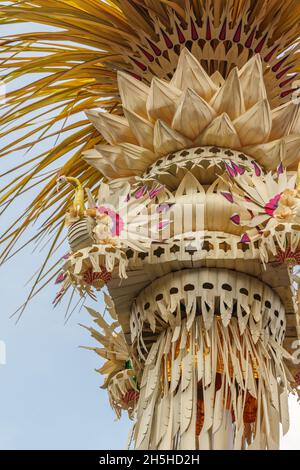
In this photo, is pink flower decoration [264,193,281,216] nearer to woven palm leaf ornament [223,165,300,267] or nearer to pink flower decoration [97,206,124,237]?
woven palm leaf ornament [223,165,300,267]

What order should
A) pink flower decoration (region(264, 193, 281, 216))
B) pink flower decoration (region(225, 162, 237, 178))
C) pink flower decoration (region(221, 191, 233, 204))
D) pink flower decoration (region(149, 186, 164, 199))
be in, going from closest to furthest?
pink flower decoration (region(264, 193, 281, 216)), pink flower decoration (region(221, 191, 233, 204)), pink flower decoration (region(225, 162, 237, 178)), pink flower decoration (region(149, 186, 164, 199))

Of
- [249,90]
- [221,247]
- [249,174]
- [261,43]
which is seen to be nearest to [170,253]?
[221,247]

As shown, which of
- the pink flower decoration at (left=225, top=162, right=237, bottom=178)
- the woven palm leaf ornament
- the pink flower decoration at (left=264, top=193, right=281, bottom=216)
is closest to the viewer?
the woven palm leaf ornament

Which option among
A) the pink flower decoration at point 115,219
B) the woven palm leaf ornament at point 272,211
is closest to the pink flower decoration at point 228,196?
the woven palm leaf ornament at point 272,211

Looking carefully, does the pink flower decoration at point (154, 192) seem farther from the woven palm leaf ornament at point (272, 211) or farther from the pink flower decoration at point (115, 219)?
the woven palm leaf ornament at point (272, 211)

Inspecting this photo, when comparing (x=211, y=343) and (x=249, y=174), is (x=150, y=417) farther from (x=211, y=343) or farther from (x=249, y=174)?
(x=249, y=174)

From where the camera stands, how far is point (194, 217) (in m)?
7.47

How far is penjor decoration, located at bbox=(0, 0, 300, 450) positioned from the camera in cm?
698

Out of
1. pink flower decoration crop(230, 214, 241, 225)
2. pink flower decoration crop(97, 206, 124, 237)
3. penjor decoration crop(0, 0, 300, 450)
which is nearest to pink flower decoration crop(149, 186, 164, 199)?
penjor decoration crop(0, 0, 300, 450)

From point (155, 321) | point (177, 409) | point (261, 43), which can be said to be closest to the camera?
point (177, 409)

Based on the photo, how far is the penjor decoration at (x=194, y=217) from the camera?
6.98 meters

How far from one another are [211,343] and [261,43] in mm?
2755

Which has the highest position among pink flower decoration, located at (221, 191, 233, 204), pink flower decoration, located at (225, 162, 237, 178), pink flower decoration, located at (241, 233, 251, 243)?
pink flower decoration, located at (225, 162, 237, 178)

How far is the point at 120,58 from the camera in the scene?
8680mm
